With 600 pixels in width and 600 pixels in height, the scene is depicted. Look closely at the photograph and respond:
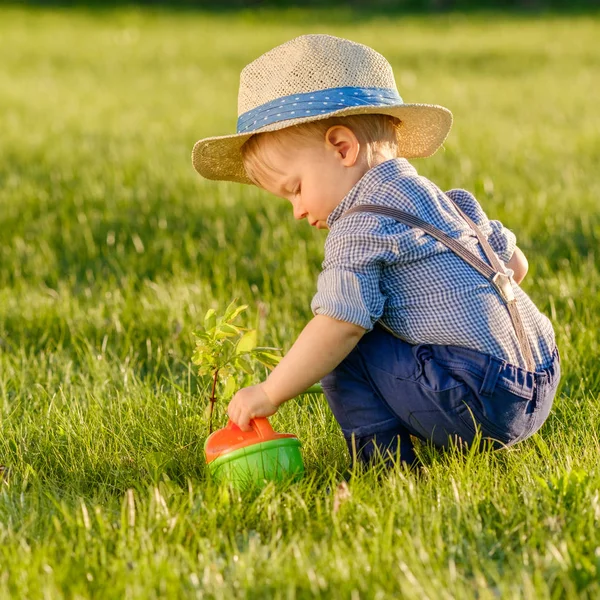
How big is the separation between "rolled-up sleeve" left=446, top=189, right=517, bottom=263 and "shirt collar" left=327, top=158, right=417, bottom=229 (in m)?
0.24

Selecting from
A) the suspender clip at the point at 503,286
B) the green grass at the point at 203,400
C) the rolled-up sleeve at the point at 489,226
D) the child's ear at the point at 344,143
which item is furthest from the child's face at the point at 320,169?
the green grass at the point at 203,400

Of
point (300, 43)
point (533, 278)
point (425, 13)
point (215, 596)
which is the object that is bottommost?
point (215, 596)

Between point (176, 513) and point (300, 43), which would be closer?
point (176, 513)

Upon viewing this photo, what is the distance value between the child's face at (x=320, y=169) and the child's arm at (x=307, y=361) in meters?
0.38

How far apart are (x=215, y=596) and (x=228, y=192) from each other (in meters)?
Answer: 4.12

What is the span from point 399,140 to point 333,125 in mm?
407

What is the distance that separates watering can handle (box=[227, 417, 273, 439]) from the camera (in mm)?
2494

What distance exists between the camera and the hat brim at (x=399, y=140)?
104 inches

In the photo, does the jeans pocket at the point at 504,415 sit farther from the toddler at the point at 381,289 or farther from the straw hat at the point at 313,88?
the straw hat at the point at 313,88

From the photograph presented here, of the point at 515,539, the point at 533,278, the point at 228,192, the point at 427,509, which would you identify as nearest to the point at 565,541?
the point at 515,539

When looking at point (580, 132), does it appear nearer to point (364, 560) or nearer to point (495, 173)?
point (495, 173)

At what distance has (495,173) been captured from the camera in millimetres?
6363

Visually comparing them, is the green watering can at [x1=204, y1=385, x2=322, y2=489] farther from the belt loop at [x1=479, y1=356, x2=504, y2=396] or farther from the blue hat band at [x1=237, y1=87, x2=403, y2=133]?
the blue hat band at [x1=237, y1=87, x2=403, y2=133]

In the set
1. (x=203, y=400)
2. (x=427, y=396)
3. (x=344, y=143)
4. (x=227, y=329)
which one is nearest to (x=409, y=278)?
(x=427, y=396)
